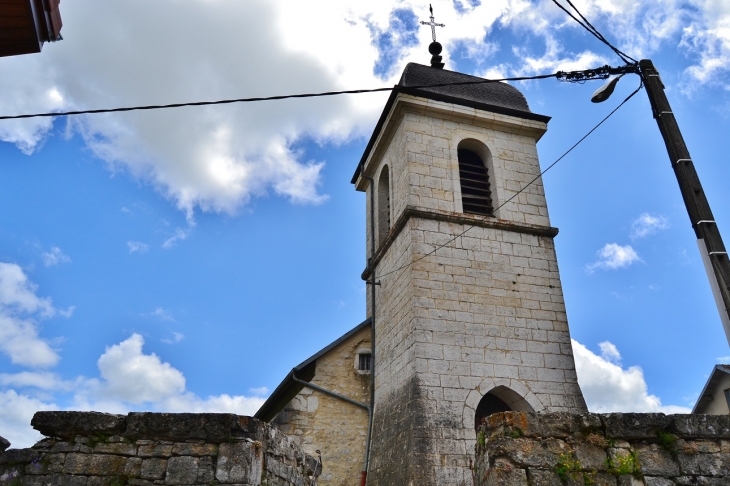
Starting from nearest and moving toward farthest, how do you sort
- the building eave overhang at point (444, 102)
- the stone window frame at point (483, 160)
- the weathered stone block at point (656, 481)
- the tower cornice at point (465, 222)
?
the weathered stone block at point (656, 481)
the tower cornice at point (465, 222)
the stone window frame at point (483, 160)
the building eave overhang at point (444, 102)

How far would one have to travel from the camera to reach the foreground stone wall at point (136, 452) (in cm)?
353

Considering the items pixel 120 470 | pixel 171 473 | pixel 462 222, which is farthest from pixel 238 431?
pixel 462 222

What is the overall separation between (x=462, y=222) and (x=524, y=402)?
124 inches

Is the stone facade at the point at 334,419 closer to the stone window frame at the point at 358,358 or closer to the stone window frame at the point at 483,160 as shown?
the stone window frame at the point at 358,358

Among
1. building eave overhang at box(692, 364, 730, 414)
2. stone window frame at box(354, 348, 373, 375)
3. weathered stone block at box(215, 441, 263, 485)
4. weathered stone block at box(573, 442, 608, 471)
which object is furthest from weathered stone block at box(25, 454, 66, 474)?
building eave overhang at box(692, 364, 730, 414)

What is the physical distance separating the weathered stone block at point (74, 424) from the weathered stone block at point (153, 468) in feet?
0.95

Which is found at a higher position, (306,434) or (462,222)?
(462,222)

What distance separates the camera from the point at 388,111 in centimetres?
1140

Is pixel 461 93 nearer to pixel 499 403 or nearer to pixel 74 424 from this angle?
pixel 499 403

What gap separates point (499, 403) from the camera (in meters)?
8.98

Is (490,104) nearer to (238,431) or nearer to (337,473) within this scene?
(337,473)

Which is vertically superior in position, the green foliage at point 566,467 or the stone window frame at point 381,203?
the stone window frame at point 381,203

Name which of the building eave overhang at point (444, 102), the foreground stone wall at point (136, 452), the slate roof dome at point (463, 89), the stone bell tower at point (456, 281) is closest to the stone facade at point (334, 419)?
the stone bell tower at point (456, 281)

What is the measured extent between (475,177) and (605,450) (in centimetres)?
771
